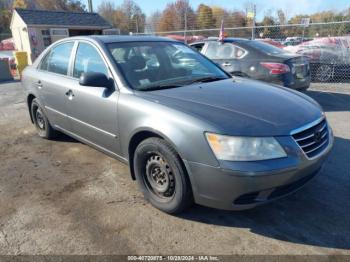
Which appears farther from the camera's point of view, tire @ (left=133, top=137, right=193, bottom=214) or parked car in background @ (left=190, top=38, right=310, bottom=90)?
parked car in background @ (left=190, top=38, right=310, bottom=90)

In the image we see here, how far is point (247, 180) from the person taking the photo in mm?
2457

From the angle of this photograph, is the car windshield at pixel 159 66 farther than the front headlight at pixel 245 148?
Yes

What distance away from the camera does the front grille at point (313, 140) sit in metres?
2.68

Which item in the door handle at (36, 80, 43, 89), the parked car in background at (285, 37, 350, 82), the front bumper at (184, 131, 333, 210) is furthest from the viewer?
the parked car in background at (285, 37, 350, 82)

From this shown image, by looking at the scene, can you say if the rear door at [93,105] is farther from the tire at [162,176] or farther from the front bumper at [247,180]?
the front bumper at [247,180]

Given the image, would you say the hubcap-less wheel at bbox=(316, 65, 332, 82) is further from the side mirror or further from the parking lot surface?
the side mirror

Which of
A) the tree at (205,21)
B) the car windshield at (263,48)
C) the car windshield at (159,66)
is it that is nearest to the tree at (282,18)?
the tree at (205,21)

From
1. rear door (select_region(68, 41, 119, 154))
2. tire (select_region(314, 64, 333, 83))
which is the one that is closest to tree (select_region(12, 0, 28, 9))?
tire (select_region(314, 64, 333, 83))

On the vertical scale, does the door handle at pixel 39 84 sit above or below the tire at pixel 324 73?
above

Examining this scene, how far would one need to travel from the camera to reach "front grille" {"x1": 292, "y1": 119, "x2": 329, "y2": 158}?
2680 millimetres

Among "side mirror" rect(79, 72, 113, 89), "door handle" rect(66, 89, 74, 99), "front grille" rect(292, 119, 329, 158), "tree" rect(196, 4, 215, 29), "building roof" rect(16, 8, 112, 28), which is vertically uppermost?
"building roof" rect(16, 8, 112, 28)

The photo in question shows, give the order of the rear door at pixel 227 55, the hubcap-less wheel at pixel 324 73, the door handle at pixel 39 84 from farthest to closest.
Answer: the hubcap-less wheel at pixel 324 73 < the rear door at pixel 227 55 < the door handle at pixel 39 84

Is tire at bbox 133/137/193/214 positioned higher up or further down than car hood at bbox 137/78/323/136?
further down

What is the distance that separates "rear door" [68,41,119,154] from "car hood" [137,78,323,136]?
50 cm
